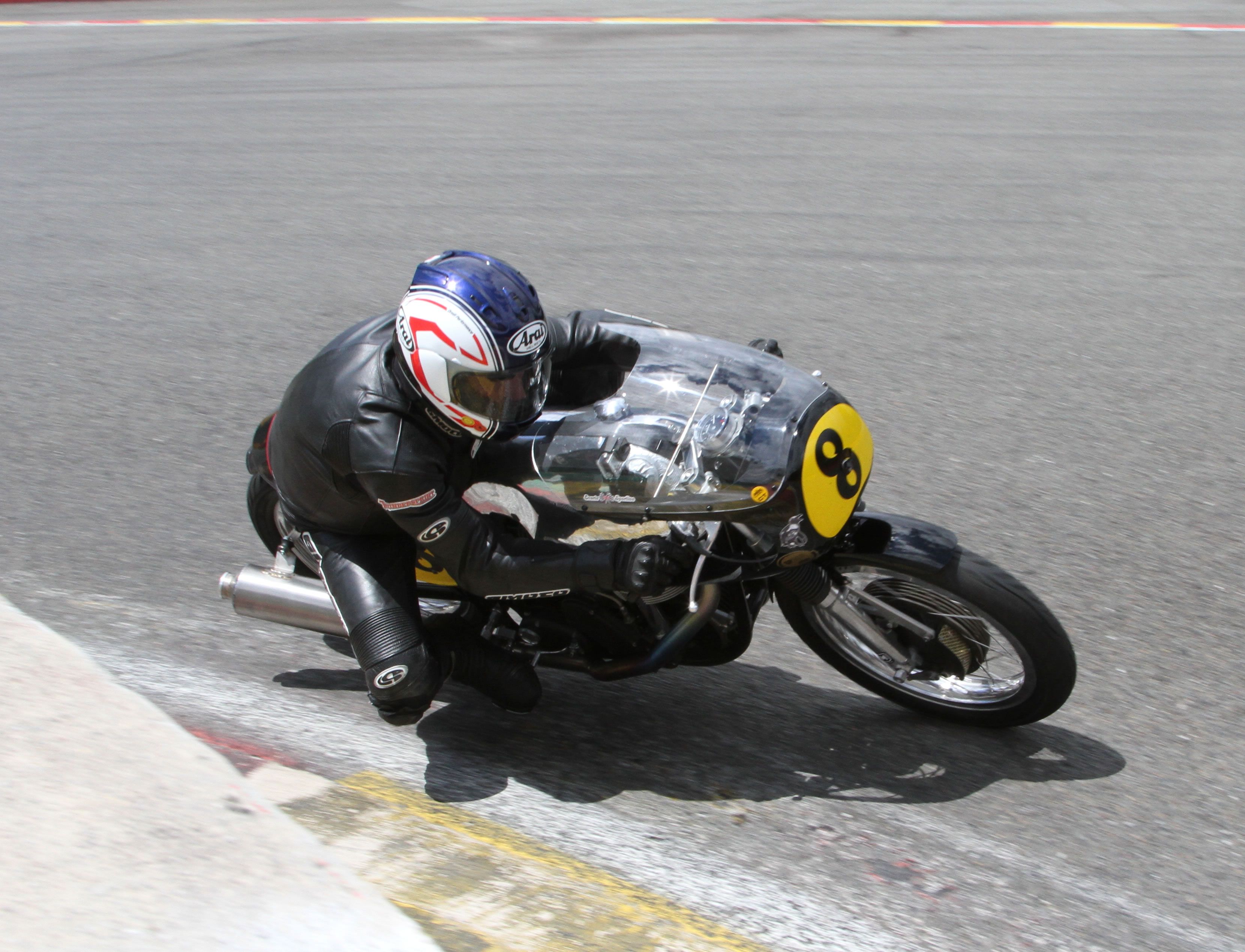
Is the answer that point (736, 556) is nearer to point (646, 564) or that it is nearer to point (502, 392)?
point (646, 564)

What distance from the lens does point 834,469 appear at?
3.31 m

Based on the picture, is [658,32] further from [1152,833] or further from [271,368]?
[1152,833]

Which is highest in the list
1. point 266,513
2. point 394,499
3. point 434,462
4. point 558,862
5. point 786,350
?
point 786,350

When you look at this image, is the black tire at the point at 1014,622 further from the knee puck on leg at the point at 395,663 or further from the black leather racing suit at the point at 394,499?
the knee puck on leg at the point at 395,663

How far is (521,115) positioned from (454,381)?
27.7 ft

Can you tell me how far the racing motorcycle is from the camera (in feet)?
10.8

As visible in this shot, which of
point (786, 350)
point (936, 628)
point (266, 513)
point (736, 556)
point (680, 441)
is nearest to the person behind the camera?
point (680, 441)

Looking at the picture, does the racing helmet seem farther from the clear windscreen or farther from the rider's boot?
the rider's boot

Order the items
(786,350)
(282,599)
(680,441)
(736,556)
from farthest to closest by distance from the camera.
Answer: (786,350) → (282,599) → (736,556) → (680,441)

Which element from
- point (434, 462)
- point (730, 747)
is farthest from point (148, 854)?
point (730, 747)

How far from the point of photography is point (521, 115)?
1109 cm

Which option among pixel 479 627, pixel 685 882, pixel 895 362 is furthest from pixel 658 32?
pixel 685 882

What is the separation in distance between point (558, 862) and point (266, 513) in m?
1.81

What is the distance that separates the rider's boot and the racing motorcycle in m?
0.07
